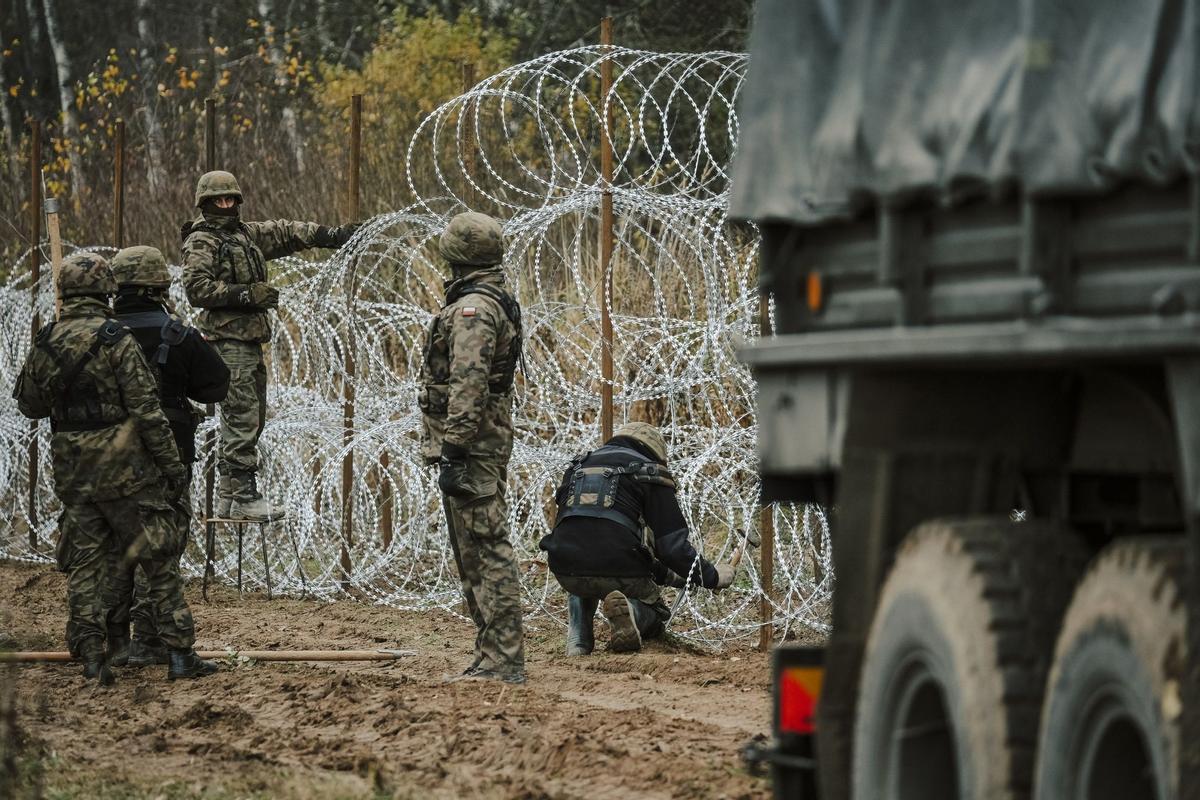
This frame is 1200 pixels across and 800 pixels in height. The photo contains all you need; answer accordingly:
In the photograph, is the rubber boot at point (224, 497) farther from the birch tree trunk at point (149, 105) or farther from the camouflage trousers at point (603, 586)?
the birch tree trunk at point (149, 105)

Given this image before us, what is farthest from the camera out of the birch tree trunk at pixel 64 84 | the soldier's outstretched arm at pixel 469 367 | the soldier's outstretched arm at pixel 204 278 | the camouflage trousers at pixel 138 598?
the birch tree trunk at pixel 64 84

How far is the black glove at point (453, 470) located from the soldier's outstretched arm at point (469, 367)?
1.8 inches

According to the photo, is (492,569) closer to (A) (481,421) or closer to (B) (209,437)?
(A) (481,421)

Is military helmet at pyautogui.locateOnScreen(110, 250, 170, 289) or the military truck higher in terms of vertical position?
military helmet at pyautogui.locateOnScreen(110, 250, 170, 289)

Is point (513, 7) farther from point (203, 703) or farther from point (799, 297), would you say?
point (799, 297)

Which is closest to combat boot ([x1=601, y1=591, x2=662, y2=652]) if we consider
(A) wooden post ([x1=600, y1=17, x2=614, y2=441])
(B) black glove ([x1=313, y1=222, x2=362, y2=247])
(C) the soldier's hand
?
(C) the soldier's hand

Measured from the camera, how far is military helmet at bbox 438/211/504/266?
8.30 m

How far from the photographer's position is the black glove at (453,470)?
26.7ft

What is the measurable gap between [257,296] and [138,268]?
1.79 meters

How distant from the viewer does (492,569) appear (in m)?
8.42

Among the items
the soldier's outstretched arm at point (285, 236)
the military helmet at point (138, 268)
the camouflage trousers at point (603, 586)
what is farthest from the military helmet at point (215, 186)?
the camouflage trousers at point (603, 586)

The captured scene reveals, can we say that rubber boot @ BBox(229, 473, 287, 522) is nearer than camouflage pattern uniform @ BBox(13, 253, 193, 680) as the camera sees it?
No

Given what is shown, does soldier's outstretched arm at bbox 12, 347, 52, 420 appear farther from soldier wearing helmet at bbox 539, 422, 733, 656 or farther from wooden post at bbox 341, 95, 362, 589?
wooden post at bbox 341, 95, 362, 589

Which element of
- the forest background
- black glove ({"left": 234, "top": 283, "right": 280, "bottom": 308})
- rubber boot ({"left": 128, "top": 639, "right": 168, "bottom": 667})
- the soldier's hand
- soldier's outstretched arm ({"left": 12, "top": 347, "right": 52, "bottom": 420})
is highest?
the forest background
